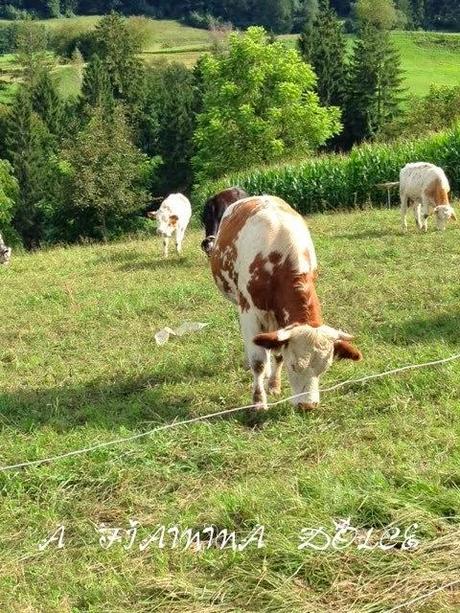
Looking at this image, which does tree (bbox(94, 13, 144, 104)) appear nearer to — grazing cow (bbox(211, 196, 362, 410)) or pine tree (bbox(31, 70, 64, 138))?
pine tree (bbox(31, 70, 64, 138))

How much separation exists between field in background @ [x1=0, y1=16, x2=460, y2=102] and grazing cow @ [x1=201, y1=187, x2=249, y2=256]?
208 feet

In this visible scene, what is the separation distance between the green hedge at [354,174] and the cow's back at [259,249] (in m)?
16.6

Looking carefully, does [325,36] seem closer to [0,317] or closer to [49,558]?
[0,317]

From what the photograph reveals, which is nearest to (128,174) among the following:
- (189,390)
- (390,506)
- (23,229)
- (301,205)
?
(23,229)

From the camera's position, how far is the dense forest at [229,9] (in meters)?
131

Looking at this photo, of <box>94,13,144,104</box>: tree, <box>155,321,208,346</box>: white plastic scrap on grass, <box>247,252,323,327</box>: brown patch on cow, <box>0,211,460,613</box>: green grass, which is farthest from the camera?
<box>94,13,144,104</box>: tree

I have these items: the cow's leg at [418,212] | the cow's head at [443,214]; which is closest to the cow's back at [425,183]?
the cow's leg at [418,212]

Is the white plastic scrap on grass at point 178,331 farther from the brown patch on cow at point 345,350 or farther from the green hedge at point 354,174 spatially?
the green hedge at point 354,174

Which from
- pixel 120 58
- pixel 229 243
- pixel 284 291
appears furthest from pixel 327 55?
pixel 284 291

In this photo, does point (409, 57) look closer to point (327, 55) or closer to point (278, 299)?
point (327, 55)

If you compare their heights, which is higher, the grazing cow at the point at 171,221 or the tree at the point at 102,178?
the grazing cow at the point at 171,221

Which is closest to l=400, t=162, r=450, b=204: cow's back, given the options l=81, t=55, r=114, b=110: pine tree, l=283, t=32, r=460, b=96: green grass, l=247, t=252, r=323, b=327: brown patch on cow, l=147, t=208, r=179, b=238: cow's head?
l=147, t=208, r=179, b=238: cow's head

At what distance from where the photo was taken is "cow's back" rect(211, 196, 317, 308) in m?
6.91

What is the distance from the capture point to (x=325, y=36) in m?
70.4
